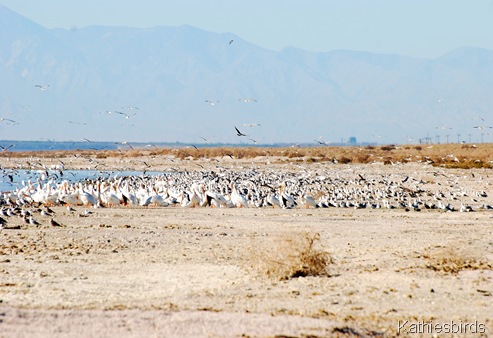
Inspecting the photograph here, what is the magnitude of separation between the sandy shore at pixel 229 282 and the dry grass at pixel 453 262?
0.03 meters

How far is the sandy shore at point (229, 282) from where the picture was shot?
9609 mm

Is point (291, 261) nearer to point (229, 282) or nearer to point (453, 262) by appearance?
point (229, 282)

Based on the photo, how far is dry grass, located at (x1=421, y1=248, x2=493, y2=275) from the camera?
45.0 ft

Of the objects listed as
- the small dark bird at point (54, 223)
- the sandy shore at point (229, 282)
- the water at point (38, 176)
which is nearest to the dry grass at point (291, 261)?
the sandy shore at point (229, 282)

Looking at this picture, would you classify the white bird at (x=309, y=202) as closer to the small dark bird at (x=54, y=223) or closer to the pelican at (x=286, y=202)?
the pelican at (x=286, y=202)

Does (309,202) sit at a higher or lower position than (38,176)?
higher

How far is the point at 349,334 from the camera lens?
30.0 feet

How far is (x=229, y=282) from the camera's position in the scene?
12.6 metres

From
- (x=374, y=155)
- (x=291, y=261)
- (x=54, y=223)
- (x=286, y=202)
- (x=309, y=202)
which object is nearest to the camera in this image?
(x=291, y=261)

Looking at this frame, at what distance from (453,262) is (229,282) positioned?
4128mm

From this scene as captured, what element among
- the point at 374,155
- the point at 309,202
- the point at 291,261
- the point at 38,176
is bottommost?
the point at 38,176

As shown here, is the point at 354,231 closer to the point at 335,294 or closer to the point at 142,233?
the point at 142,233

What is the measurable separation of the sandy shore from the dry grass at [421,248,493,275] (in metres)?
0.03

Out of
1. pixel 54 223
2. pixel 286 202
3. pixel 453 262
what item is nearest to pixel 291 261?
pixel 453 262
